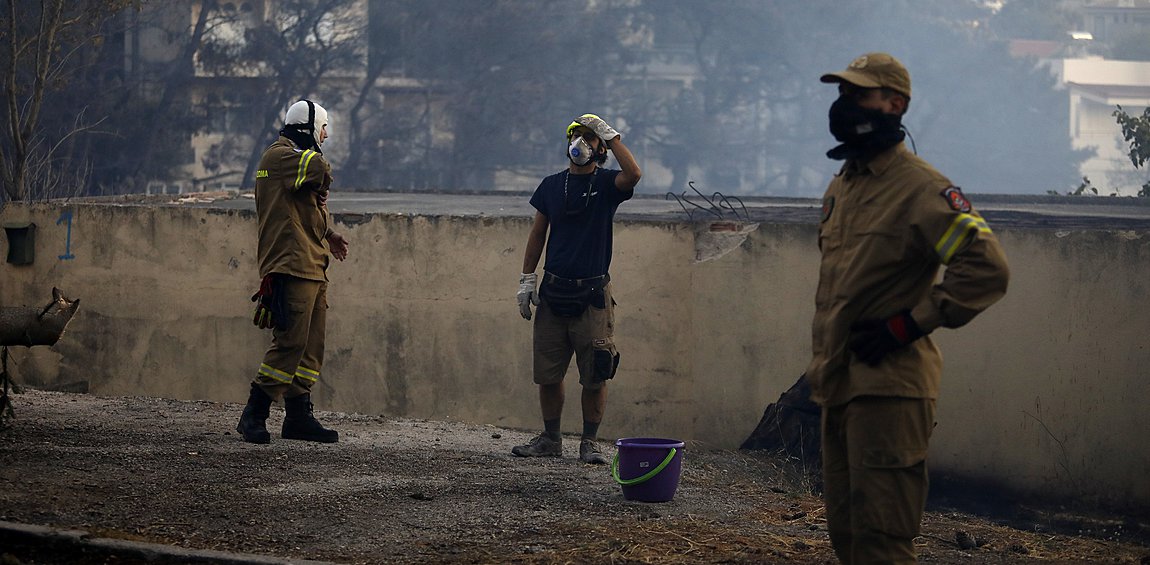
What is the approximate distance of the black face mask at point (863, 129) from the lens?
4039 millimetres

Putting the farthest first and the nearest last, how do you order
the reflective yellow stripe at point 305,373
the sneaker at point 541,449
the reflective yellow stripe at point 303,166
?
the sneaker at point 541,449 → the reflective yellow stripe at point 305,373 → the reflective yellow stripe at point 303,166

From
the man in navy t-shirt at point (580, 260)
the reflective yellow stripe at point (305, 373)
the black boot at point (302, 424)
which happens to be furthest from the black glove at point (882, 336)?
the black boot at point (302, 424)

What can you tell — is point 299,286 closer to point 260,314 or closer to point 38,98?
point 260,314

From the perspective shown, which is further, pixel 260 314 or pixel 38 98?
pixel 38 98

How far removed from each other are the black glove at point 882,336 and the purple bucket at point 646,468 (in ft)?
7.84

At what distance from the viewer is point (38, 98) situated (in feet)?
43.8

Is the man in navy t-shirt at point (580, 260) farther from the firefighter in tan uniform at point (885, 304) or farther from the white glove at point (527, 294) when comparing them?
the firefighter in tan uniform at point (885, 304)

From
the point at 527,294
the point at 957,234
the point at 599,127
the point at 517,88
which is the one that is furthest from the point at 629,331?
the point at 517,88

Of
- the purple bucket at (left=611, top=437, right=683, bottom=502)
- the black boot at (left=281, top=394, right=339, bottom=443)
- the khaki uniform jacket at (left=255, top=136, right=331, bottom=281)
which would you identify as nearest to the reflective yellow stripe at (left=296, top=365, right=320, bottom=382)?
the black boot at (left=281, top=394, right=339, bottom=443)

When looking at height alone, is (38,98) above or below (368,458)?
above

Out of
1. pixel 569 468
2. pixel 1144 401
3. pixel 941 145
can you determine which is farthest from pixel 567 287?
pixel 941 145

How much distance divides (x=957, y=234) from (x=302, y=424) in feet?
14.8

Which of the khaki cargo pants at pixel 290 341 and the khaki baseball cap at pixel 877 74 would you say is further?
the khaki cargo pants at pixel 290 341

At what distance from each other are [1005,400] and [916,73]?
220ft
